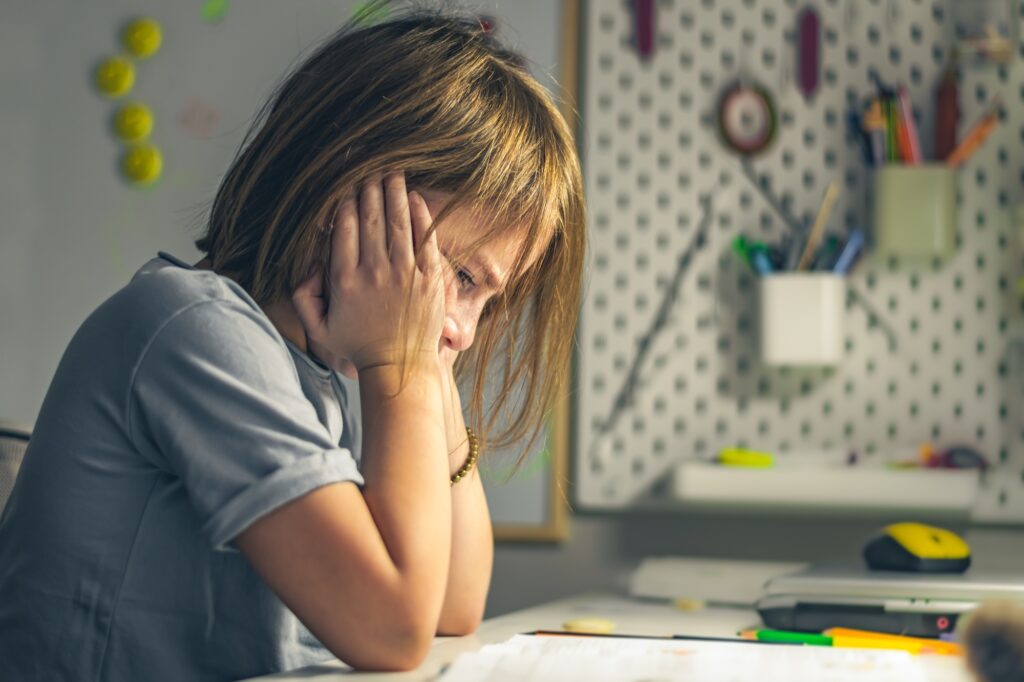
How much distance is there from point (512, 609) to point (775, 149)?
2.07 ft

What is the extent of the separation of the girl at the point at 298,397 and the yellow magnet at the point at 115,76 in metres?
0.71

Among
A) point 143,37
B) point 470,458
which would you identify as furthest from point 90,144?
point 470,458

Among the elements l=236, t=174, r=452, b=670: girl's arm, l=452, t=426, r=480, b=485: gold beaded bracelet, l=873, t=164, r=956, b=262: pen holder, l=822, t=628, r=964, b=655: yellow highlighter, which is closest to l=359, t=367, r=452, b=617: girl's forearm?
l=236, t=174, r=452, b=670: girl's arm

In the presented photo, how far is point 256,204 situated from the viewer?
0.78 m

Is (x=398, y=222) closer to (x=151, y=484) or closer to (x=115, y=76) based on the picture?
(x=151, y=484)

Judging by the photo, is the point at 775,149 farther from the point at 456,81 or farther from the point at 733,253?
the point at 456,81

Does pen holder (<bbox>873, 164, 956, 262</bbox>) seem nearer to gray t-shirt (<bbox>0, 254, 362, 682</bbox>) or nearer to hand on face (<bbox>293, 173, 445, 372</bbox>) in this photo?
hand on face (<bbox>293, 173, 445, 372</bbox>)

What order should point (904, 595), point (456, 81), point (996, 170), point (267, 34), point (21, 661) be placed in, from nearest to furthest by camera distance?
point (21, 661) → point (456, 81) → point (904, 595) → point (996, 170) → point (267, 34)

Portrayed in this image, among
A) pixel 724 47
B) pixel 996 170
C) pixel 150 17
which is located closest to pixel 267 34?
pixel 150 17

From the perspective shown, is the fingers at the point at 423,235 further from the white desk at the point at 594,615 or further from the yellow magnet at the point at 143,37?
the yellow magnet at the point at 143,37

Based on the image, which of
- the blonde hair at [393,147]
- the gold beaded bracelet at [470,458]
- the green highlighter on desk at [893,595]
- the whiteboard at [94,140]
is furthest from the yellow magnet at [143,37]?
the green highlighter on desk at [893,595]

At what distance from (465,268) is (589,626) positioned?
31 centimetres

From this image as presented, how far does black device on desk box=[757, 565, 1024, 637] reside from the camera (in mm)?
891

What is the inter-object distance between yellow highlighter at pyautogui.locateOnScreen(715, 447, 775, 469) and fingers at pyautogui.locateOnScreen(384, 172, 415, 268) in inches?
25.2
